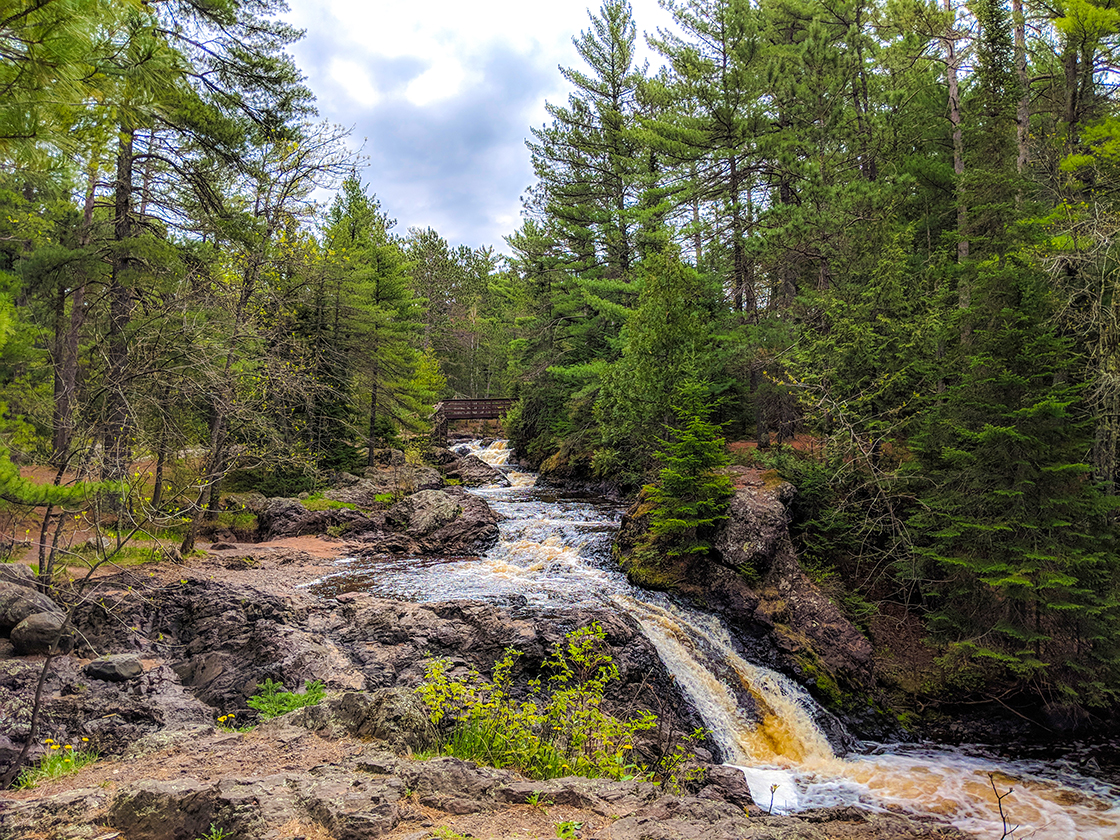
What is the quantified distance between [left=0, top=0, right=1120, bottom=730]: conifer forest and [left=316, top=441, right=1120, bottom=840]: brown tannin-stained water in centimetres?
140

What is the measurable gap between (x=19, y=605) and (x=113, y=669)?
1.50 metres

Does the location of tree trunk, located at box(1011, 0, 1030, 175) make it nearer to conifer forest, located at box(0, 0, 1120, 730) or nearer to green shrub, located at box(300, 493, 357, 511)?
conifer forest, located at box(0, 0, 1120, 730)

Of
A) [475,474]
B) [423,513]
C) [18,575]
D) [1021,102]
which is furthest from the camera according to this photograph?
[475,474]

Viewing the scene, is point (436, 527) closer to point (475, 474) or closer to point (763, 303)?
point (475, 474)

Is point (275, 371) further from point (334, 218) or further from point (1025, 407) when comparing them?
point (334, 218)

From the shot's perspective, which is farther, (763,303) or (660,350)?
(763,303)

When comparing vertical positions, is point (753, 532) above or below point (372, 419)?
below

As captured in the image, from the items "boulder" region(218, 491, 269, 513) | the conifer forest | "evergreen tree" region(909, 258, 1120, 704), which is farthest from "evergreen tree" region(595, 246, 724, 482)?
"boulder" region(218, 491, 269, 513)

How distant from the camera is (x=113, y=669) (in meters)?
5.57

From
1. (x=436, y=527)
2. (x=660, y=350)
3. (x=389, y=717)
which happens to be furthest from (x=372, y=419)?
(x=389, y=717)

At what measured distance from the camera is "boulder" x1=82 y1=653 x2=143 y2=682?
5.55 meters

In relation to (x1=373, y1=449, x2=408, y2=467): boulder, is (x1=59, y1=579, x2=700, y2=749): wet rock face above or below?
below

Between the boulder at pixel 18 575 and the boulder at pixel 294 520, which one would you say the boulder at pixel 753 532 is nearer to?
the boulder at pixel 294 520

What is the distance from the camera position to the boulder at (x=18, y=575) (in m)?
6.78
